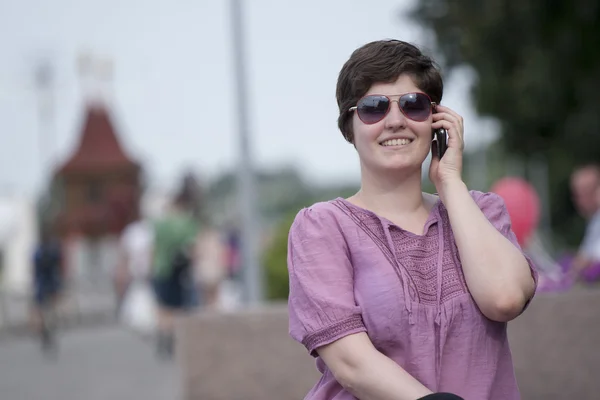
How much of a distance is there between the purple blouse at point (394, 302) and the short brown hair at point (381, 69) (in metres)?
0.29

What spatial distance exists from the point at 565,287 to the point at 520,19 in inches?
556

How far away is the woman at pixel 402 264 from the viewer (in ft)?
8.57

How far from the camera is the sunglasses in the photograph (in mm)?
2781

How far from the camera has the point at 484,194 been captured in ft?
9.55

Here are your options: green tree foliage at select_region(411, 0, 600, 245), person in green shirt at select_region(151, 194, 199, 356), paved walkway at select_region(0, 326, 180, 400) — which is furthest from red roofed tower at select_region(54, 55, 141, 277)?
person in green shirt at select_region(151, 194, 199, 356)

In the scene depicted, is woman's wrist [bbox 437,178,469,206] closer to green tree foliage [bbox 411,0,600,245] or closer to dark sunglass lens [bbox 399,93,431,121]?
dark sunglass lens [bbox 399,93,431,121]

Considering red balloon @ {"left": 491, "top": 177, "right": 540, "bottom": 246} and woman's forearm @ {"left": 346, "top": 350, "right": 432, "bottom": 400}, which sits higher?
woman's forearm @ {"left": 346, "top": 350, "right": 432, "bottom": 400}

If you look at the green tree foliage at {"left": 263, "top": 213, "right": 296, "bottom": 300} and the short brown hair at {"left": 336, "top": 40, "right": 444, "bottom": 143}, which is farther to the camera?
the green tree foliage at {"left": 263, "top": 213, "right": 296, "bottom": 300}

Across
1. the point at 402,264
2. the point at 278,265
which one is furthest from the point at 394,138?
the point at 278,265

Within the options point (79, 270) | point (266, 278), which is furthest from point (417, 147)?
point (79, 270)

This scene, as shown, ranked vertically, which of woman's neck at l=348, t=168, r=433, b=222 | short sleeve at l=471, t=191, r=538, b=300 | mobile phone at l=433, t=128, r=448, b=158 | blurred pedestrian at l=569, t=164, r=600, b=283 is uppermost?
mobile phone at l=433, t=128, r=448, b=158

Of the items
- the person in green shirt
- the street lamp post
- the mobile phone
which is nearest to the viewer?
the mobile phone

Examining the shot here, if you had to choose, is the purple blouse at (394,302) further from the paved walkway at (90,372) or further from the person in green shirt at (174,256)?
the person in green shirt at (174,256)

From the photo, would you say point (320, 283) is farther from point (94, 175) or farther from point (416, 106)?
point (94, 175)
